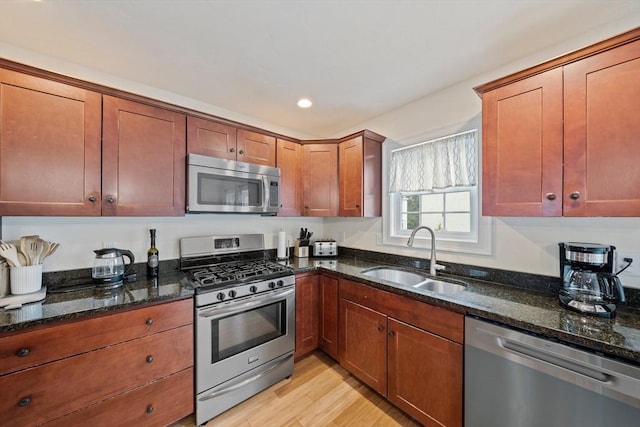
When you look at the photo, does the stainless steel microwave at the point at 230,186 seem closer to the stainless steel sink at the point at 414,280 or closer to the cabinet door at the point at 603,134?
the stainless steel sink at the point at 414,280

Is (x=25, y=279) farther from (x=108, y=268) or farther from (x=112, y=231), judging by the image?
(x=112, y=231)

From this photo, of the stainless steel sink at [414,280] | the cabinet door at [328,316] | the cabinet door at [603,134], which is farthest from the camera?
the cabinet door at [328,316]

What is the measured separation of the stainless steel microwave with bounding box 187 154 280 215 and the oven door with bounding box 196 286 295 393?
0.80 meters

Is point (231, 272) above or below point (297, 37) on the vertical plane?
below

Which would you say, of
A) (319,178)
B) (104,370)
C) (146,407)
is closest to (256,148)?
(319,178)

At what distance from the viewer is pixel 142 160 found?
1.79m

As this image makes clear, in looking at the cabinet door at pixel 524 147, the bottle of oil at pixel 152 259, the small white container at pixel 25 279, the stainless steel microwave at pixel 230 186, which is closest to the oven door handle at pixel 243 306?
the bottle of oil at pixel 152 259

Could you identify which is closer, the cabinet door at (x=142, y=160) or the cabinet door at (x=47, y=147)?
the cabinet door at (x=47, y=147)

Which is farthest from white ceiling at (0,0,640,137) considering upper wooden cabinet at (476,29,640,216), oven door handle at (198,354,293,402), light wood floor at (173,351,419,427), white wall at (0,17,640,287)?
light wood floor at (173,351,419,427)

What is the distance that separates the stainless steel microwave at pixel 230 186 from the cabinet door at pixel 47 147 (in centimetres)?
59

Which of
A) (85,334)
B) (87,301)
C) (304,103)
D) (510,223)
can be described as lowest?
(85,334)

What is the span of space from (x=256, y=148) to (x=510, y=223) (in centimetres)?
222

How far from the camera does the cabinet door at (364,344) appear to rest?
1.82 meters

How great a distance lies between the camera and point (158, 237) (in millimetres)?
2141
